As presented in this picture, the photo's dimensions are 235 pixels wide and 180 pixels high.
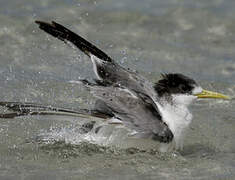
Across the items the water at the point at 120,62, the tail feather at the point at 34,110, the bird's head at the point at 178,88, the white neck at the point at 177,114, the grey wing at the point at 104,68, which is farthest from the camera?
the bird's head at the point at 178,88

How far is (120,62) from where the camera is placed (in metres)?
9.05

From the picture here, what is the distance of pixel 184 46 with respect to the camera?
9938 mm

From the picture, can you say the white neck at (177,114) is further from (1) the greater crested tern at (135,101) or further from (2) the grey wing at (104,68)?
(2) the grey wing at (104,68)

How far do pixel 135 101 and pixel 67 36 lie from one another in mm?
969

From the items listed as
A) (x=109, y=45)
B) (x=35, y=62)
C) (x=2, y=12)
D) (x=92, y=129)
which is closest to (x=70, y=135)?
(x=92, y=129)

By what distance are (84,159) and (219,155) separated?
133 centimetres

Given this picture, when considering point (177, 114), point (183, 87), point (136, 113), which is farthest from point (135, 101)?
point (183, 87)

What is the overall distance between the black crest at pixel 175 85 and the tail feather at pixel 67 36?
602 millimetres

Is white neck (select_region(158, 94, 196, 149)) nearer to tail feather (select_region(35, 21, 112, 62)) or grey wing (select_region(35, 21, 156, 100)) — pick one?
grey wing (select_region(35, 21, 156, 100))

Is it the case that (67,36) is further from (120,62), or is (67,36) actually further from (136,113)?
(120,62)

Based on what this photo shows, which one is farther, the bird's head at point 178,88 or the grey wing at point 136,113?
the bird's head at point 178,88

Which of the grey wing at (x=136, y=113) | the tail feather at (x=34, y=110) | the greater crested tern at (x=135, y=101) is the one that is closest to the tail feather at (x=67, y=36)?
the greater crested tern at (x=135, y=101)

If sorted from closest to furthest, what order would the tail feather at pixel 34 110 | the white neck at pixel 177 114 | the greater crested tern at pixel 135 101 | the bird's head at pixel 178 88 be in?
the tail feather at pixel 34 110
the greater crested tern at pixel 135 101
the white neck at pixel 177 114
the bird's head at pixel 178 88

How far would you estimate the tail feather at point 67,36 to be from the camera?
6312 millimetres
